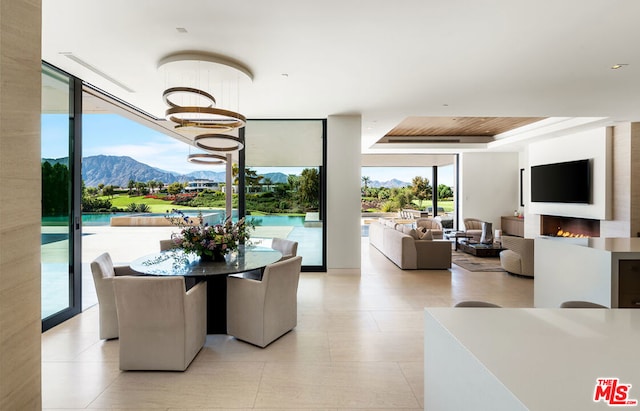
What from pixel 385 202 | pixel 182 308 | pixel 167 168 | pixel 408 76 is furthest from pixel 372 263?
pixel 385 202

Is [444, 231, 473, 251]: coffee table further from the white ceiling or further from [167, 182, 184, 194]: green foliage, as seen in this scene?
[167, 182, 184, 194]: green foliage

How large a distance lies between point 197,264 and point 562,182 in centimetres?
825

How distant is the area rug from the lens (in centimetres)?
652

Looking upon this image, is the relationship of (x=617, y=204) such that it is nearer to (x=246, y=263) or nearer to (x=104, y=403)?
(x=246, y=263)

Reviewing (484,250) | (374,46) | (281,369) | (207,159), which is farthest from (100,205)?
(484,250)

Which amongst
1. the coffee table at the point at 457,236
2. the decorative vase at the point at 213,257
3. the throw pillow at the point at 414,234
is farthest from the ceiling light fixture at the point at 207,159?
the coffee table at the point at 457,236

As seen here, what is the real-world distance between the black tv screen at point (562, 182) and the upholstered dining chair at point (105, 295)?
8.81m

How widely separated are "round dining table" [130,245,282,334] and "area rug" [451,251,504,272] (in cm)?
461

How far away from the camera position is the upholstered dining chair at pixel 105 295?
309 cm

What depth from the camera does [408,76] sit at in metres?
4.07

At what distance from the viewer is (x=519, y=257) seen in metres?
5.73

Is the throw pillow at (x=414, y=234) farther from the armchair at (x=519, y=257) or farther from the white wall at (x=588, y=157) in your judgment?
the white wall at (x=588, y=157)

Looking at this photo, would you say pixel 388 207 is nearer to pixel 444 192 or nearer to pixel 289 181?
pixel 444 192

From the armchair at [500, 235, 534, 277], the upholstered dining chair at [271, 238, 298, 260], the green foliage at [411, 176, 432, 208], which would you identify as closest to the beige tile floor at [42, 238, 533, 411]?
the upholstered dining chair at [271, 238, 298, 260]
